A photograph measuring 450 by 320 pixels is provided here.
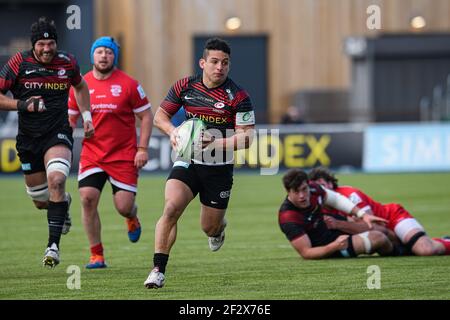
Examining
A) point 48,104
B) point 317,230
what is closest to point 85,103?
point 48,104

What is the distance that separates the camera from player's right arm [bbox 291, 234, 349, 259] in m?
11.6

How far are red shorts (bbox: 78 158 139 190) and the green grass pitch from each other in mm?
897

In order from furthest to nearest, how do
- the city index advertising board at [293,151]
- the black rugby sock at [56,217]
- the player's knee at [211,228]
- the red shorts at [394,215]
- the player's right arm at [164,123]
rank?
the city index advertising board at [293,151] → the red shorts at [394,215] → the player's knee at [211,228] → the black rugby sock at [56,217] → the player's right arm at [164,123]

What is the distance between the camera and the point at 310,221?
38.4ft

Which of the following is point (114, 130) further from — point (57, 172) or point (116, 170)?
point (57, 172)

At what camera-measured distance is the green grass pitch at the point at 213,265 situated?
936cm

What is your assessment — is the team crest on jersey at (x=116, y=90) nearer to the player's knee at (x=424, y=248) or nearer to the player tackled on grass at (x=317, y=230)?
the player tackled on grass at (x=317, y=230)

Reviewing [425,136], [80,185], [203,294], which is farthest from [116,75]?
[425,136]

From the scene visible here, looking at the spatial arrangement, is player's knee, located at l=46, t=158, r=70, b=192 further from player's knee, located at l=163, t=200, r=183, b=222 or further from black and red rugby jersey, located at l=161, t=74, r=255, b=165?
player's knee, located at l=163, t=200, r=183, b=222

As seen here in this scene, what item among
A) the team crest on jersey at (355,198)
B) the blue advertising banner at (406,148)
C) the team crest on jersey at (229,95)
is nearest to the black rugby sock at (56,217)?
the team crest on jersey at (229,95)

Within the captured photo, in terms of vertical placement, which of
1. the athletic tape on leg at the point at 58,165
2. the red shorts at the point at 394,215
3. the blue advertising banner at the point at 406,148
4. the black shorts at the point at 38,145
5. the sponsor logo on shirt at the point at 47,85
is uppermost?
the sponsor logo on shirt at the point at 47,85

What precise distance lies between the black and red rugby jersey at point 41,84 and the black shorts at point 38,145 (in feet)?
0.20

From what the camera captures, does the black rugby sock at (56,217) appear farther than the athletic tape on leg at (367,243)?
No
